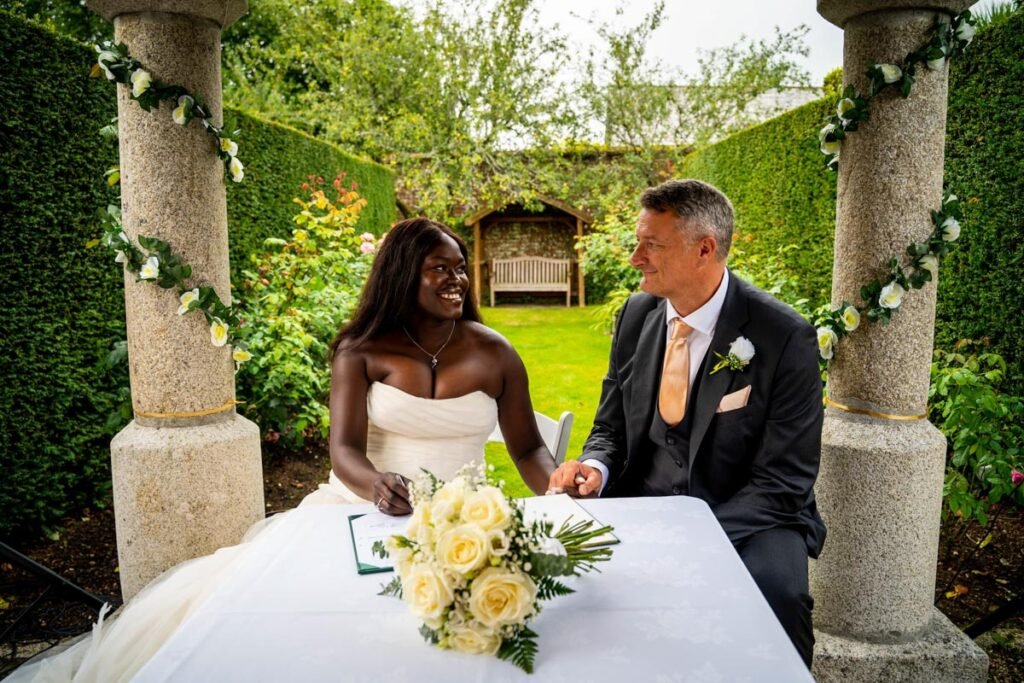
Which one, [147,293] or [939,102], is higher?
[939,102]

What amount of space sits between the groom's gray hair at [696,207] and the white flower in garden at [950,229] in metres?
0.78

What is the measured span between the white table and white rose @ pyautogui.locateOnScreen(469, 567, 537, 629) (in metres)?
0.10

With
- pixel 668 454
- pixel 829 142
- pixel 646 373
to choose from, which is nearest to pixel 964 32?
pixel 829 142

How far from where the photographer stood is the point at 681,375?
2617 mm

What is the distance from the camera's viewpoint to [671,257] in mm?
2617

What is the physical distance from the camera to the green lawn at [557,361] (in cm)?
649

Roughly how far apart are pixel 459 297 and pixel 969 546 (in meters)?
3.33

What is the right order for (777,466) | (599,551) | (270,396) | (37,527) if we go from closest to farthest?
(599,551) → (777,466) → (37,527) → (270,396)

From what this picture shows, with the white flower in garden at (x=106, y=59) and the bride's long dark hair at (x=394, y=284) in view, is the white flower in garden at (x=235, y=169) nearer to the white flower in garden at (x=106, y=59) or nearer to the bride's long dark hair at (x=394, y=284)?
the white flower in garden at (x=106, y=59)

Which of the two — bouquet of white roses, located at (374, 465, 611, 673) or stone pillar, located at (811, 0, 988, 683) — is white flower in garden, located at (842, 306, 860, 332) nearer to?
stone pillar, located at (811, 0, 988, 683)

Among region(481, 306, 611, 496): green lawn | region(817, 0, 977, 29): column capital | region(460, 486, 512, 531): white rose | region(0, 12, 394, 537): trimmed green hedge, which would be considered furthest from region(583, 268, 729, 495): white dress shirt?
region(0, 12, 394, 537): trimmed green hedge

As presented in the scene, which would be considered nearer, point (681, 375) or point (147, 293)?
point (681, 375)

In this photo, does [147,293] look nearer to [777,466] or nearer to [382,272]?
[382,272]

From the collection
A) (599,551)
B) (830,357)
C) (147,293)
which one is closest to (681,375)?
(830,357)
